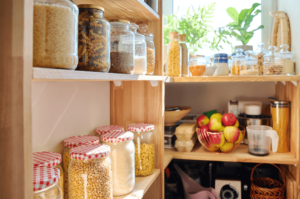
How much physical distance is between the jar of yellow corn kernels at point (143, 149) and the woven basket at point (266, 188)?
2.45ft

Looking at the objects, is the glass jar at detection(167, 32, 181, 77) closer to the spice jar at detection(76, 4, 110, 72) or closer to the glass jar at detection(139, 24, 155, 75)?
the glass jar at detection(139, 24, 155, 75)

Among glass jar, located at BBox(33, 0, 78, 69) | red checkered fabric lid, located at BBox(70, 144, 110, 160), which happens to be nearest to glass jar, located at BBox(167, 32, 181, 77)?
Answer: red checkered fabric lid, located at BBox(70, 144, 110, 160)

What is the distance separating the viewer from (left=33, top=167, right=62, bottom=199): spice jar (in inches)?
22.5

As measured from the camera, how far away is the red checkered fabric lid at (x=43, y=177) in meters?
0.57

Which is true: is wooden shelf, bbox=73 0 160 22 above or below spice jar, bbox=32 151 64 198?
above

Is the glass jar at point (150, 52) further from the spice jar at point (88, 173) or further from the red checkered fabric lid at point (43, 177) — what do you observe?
the red checkered fabric lid at point (43, 177)

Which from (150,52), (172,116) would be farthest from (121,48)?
(172,116)

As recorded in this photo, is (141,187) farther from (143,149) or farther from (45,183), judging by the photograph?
(45,183)

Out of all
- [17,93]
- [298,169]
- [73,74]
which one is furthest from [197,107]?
[17,93]

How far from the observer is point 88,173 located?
73 centimetres

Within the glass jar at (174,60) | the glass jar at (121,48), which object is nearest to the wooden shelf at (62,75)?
the glass jar at (121,48)

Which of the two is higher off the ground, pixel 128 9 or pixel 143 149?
pixel 128 9

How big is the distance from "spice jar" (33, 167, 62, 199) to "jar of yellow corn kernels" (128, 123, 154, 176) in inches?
19.8

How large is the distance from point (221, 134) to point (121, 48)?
0.90 meters
